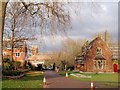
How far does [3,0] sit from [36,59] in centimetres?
6688

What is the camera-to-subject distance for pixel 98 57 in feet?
186

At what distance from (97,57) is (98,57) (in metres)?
0.21

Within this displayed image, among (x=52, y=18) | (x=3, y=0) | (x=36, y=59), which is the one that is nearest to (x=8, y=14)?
(x=3, y=0)

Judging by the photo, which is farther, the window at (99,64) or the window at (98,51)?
the window at (98,51)

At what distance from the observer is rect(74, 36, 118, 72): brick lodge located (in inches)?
2211

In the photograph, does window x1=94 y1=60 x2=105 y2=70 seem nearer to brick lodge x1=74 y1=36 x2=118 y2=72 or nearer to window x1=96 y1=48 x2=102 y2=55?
brick lodge x1=74 y1=36 x2=118 y2=72

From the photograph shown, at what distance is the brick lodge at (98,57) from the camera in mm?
56156

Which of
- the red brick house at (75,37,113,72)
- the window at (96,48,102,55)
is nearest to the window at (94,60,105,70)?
the red brick house at (75,37,113,72)

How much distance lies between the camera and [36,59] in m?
81.4

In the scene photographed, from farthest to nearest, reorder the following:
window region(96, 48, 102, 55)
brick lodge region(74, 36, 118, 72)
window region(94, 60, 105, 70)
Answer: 1. window region(96, 48, 102, 55)
2. window region(94, 60, 105, 70)
3. brick lodge region(74, 36, 118, 72)

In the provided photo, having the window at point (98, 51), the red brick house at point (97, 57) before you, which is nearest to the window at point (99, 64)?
the red brick house at point (97, 57)

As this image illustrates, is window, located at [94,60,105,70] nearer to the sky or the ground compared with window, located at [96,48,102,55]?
nearer to the ground

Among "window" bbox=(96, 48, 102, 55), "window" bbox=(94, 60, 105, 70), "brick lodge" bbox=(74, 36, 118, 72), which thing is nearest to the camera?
"brick lodge" bbox=(74, 36, 118, 72)

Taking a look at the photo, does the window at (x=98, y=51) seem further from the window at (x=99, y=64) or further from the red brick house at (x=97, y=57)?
the window at (x=99, y=64)
